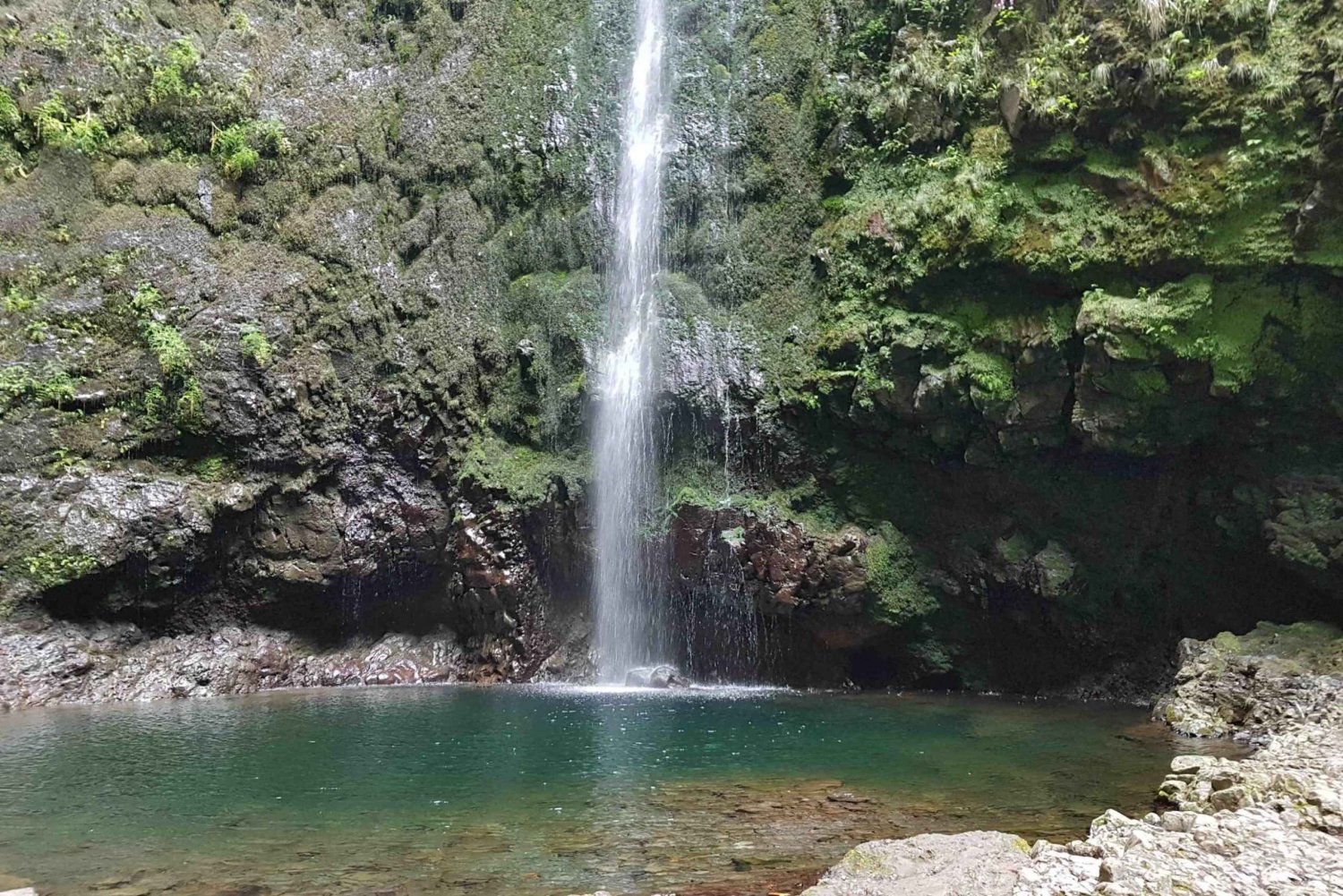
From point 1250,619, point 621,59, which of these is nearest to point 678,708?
point 1250,619

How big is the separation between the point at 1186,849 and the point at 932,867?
5.11ft

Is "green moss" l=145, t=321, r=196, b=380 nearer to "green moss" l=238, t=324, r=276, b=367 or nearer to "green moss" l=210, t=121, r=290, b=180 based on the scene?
"green moss" l=238, t=324, r=276, b=367

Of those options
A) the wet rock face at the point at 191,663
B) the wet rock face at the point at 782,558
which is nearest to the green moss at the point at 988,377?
the wet rock face at the point at 782,558

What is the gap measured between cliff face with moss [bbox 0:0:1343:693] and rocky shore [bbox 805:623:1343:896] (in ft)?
22.7

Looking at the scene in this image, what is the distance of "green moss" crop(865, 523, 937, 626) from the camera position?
55.7 ft

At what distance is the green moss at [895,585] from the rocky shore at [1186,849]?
7784 millimetres

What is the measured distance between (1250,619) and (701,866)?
41.2 feet

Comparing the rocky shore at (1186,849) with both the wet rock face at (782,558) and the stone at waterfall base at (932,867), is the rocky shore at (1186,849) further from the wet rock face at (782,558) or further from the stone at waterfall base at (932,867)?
the wet rock face at (782,558)

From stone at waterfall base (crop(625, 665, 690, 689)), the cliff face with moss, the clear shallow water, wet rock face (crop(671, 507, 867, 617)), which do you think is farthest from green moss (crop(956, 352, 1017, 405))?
stone at waterfall base (crop(625, 665, 690, 689))

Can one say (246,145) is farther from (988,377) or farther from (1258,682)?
(1258,682)

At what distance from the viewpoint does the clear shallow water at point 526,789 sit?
6.94 m

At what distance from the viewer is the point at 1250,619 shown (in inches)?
589

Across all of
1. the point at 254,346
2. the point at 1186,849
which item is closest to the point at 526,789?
the point at 1186,849

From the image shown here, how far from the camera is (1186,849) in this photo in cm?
513
